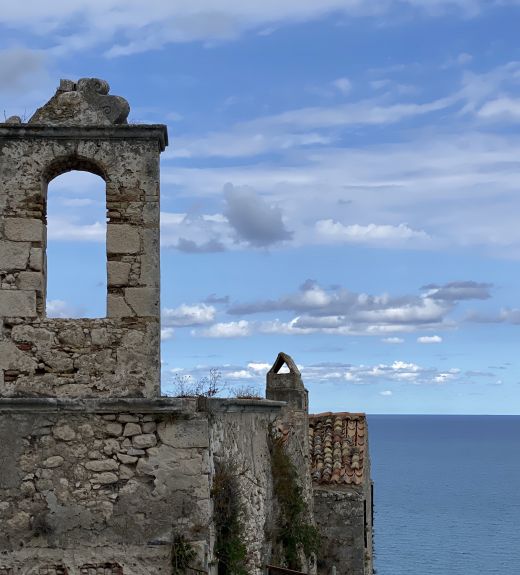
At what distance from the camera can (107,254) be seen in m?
8.65

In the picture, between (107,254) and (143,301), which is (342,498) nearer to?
(143,301)

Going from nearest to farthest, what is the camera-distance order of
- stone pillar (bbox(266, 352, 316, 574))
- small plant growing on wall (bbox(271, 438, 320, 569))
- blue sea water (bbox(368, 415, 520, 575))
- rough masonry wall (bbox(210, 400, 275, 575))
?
rough masonry wall (bbox(210, 400, 275, 575)) < small plant growing on wall (bbox(271, 438, 320, 569)) < stone pillar (bbox(266, 352, 316, 574)) < blue sea water (bbox(368, 415, 520, 575))

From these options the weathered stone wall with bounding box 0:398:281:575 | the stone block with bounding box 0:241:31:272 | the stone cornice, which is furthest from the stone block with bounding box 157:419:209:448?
the stone cornice

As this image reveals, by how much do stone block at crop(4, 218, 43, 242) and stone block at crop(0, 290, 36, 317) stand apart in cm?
50

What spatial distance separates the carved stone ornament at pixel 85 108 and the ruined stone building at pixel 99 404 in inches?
0.5

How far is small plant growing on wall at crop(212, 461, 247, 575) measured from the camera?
8.94 metres

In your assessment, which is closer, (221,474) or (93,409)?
(93,409)

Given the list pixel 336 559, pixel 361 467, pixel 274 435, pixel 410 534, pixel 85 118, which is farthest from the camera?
pixel 410 534

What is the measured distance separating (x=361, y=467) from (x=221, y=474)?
742 centimetres

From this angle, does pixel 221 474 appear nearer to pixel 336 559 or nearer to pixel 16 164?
pixel 16 164

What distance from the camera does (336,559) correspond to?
1497 centimetres

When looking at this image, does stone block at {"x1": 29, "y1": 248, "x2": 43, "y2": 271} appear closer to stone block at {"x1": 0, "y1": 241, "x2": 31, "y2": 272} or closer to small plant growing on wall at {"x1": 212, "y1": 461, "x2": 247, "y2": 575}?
stone block at {"x1": 0, "y1": 241, "x2": 31, "y2": 272}

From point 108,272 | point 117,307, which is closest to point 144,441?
point 117,307

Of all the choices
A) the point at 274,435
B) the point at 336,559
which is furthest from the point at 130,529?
the point at 336,559
